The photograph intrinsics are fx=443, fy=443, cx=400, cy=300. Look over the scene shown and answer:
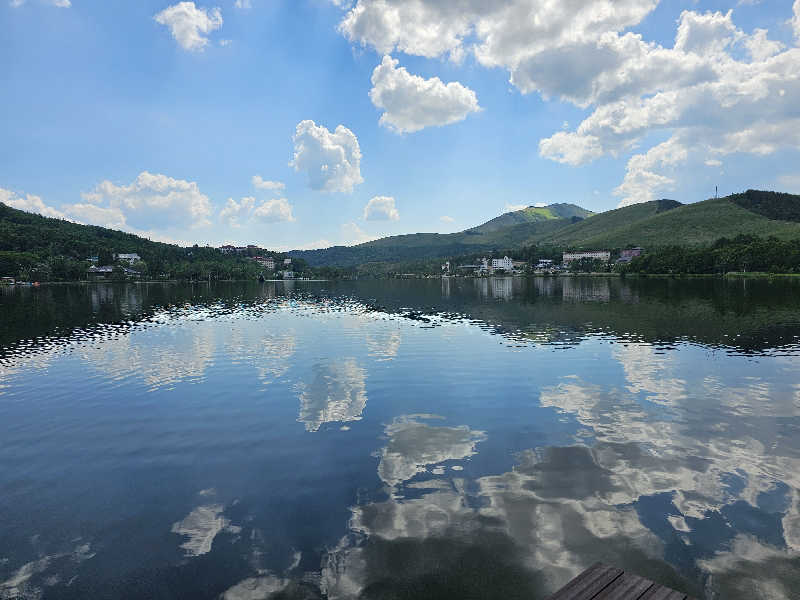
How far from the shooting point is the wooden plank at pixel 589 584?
8562 mm

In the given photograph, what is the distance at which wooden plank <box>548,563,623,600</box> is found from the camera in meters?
8.56

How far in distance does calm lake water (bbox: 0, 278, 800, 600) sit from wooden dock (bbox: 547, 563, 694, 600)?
2.49 metres

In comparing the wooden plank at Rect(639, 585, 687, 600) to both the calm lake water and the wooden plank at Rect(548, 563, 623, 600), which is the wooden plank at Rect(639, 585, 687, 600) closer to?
the wooden plank at Rect(548, 563, 623, 600)

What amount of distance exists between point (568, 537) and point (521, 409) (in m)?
13.1

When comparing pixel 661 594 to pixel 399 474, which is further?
pixel 399 474

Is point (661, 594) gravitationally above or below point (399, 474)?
above

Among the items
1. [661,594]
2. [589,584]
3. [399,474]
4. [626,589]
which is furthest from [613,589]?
[399,474]

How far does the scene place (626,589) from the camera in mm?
8773

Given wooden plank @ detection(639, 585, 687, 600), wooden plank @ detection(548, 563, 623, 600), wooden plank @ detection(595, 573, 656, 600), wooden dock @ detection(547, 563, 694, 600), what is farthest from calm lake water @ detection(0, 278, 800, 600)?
wooden plank @ detection(639, 585, 687, 600)

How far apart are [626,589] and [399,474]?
10.4m

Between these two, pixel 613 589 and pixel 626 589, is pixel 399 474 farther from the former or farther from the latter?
pixel 626 589

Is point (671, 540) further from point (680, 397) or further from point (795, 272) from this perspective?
point (795, 272)

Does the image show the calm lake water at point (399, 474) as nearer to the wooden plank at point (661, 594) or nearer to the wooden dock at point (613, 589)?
the wooden dock at point (613, 589)

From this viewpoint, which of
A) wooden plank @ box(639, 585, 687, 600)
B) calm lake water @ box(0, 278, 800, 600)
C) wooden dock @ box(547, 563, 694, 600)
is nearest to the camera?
wooden plank @ box(639, 585, 687, 600)
